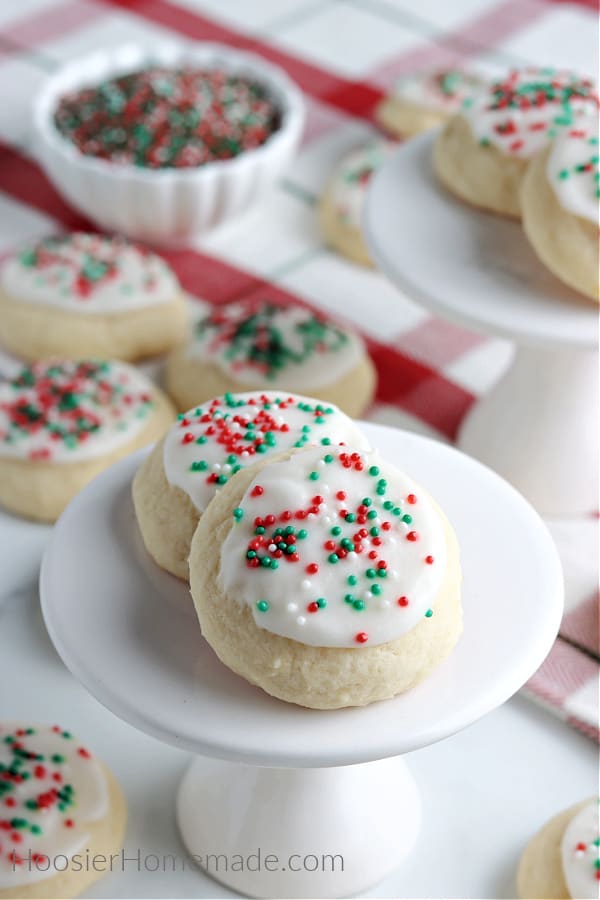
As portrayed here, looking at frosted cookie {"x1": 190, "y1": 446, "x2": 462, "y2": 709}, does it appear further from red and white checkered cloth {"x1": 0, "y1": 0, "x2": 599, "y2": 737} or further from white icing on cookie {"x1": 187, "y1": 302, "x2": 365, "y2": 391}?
white icing on cookie {"x1": 187, "y1": 302, "x2": 365, "y2": 391}

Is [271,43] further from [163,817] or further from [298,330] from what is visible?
[163,817]

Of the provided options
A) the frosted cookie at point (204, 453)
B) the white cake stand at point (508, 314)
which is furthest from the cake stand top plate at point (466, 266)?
the frosted cookie at point (204, 453)

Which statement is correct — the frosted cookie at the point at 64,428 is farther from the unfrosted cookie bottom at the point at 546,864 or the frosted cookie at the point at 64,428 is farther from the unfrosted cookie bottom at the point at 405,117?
the unfrosted cookie bottom at the point at 405,117

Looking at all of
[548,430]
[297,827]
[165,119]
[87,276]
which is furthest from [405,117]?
[297,827]

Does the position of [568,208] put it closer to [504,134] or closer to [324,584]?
[504,134]

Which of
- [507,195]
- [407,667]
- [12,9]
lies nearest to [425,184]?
[507,195]

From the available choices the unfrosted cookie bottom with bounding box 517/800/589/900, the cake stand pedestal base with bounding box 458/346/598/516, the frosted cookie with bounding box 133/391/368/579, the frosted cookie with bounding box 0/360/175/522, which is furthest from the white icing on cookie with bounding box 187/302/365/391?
the unfrosted cookie bottom with bounding box 517/800/589/900

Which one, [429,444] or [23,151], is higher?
[429,444]
